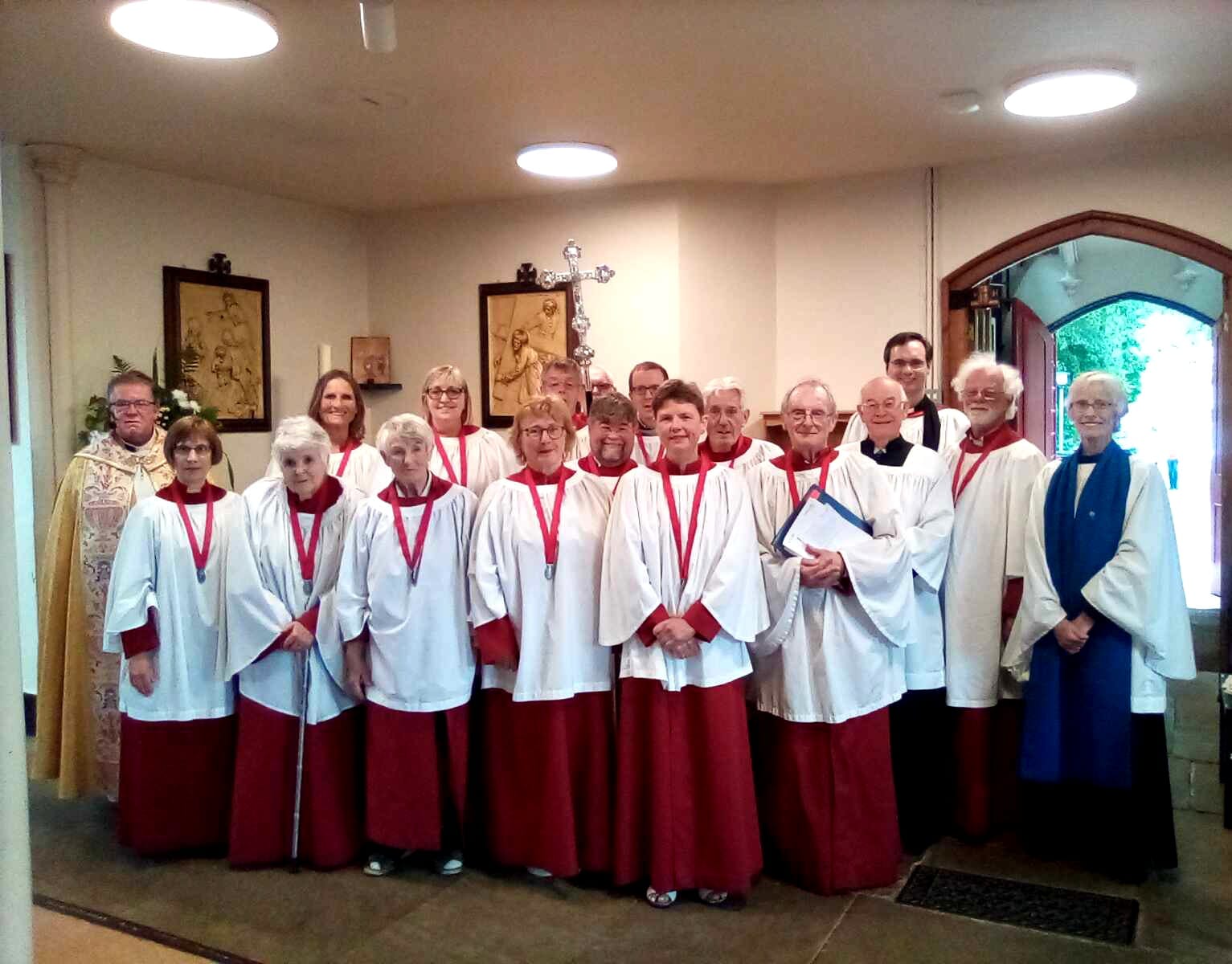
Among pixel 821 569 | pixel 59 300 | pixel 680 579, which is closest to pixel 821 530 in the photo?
pixel 821 569

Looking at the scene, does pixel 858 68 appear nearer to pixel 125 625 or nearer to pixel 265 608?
pixel 265 608

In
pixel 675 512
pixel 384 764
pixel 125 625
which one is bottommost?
pixel 384 764

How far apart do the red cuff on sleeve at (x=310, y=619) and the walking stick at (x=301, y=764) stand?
0.26 ft

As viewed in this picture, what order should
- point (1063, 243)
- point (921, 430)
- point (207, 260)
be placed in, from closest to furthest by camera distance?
point (921, 430) < point (1063, 243) < point (207, 260)

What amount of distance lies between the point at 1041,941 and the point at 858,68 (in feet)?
10.3

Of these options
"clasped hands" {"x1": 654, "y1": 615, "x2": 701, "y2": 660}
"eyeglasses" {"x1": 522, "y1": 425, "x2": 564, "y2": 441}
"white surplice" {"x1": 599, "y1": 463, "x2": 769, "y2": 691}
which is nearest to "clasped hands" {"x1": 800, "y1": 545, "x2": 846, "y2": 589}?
"white surplice" {"x1": 599, "y1": 463, "x2": 769, "y2": 691}

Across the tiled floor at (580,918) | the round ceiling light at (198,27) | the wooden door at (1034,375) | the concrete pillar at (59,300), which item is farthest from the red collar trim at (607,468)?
the wooden door at (1034,375)

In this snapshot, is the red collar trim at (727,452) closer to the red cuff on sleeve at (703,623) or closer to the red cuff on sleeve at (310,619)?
the red cuff on sleeve at (703,623)

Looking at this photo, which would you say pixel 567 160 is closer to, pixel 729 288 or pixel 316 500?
pixel 729 288

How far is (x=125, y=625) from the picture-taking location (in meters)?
3.71

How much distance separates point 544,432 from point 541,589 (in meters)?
0.52

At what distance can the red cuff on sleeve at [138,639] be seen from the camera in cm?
375

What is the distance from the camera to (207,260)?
6.16 metres

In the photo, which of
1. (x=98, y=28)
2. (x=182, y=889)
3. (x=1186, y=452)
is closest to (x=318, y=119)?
(x=98, y=28)
